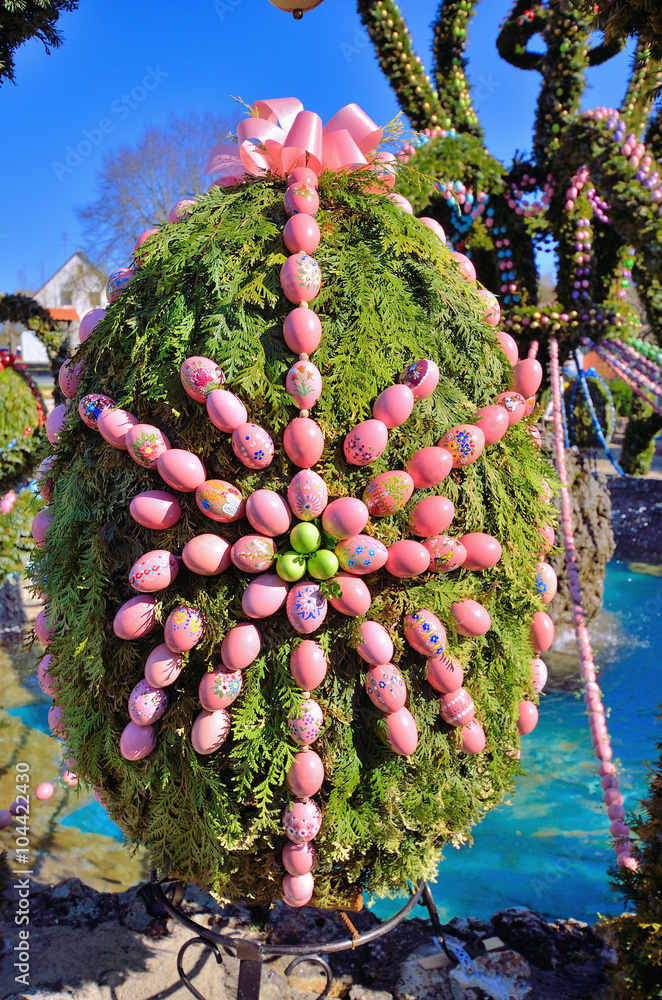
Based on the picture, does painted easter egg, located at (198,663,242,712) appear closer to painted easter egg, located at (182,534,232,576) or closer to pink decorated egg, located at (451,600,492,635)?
painted easter egg, located at (182,534,232,576)

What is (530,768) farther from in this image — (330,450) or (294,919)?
(330,450)

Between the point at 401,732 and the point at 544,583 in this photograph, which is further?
the point at 544,583

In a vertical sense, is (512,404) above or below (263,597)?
above

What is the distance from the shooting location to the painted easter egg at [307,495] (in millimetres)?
1394

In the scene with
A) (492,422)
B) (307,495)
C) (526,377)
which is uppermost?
(526,377)

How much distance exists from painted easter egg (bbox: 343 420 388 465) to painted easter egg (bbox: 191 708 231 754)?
66 cm

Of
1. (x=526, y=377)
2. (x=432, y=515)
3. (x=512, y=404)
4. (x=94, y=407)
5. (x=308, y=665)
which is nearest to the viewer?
(x=308, y=665)

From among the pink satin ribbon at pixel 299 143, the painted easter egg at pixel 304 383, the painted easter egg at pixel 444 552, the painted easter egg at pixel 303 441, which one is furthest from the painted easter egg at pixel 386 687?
the pink satin ribbon at pixel 299 143

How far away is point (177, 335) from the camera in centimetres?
153

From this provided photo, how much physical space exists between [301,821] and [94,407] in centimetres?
112

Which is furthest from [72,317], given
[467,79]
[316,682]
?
[316,682]

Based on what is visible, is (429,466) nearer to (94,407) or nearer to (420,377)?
(420,377)

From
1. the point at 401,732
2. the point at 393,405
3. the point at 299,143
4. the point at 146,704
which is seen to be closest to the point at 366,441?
the point at 393,405

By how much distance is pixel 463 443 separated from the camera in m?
1.55
